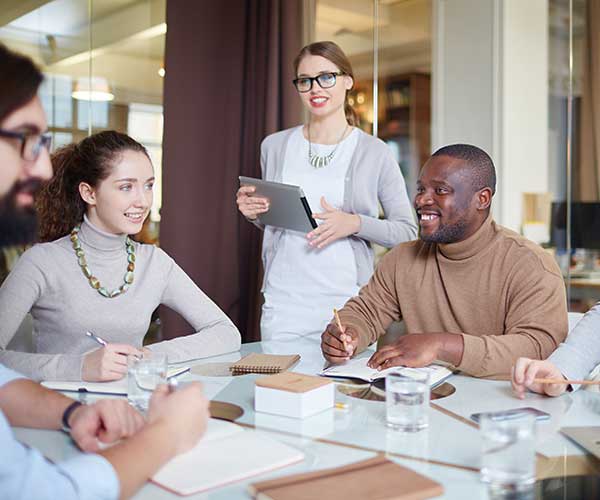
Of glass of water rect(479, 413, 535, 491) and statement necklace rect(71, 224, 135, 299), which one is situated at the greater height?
statement necklace rect(71, 224, 135, 299)

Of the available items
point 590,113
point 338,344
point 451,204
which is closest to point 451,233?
point 451,204

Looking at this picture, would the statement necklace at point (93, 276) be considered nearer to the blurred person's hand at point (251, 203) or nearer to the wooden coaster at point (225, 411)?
the blurred person's hand at point (251, 203)

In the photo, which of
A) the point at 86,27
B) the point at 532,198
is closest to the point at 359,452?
the point at 86,27

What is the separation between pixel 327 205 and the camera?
2523 millimetres

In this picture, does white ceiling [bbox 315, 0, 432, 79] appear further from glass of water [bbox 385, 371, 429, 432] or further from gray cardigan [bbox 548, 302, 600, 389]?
glass of water [bbox 385, 371, 429, 432]

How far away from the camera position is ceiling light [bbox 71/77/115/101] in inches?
130

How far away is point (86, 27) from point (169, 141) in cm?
64

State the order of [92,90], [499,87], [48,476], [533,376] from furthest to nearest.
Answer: [499,87]
[92,90]
[533,376]
[48,476]

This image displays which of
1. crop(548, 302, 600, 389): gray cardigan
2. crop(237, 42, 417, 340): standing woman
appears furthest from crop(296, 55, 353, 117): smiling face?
crop(548, 302, 600, 389): gray cardigan

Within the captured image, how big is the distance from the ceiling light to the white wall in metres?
1.73

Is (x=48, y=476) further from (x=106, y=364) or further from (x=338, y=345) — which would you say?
(x=338, y=345)

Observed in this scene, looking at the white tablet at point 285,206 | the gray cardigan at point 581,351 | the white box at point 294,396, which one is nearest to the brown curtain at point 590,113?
the white tablet at point 285,206

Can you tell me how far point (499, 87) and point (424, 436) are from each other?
2.83 metres

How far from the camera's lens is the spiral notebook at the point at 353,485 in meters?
0.94
